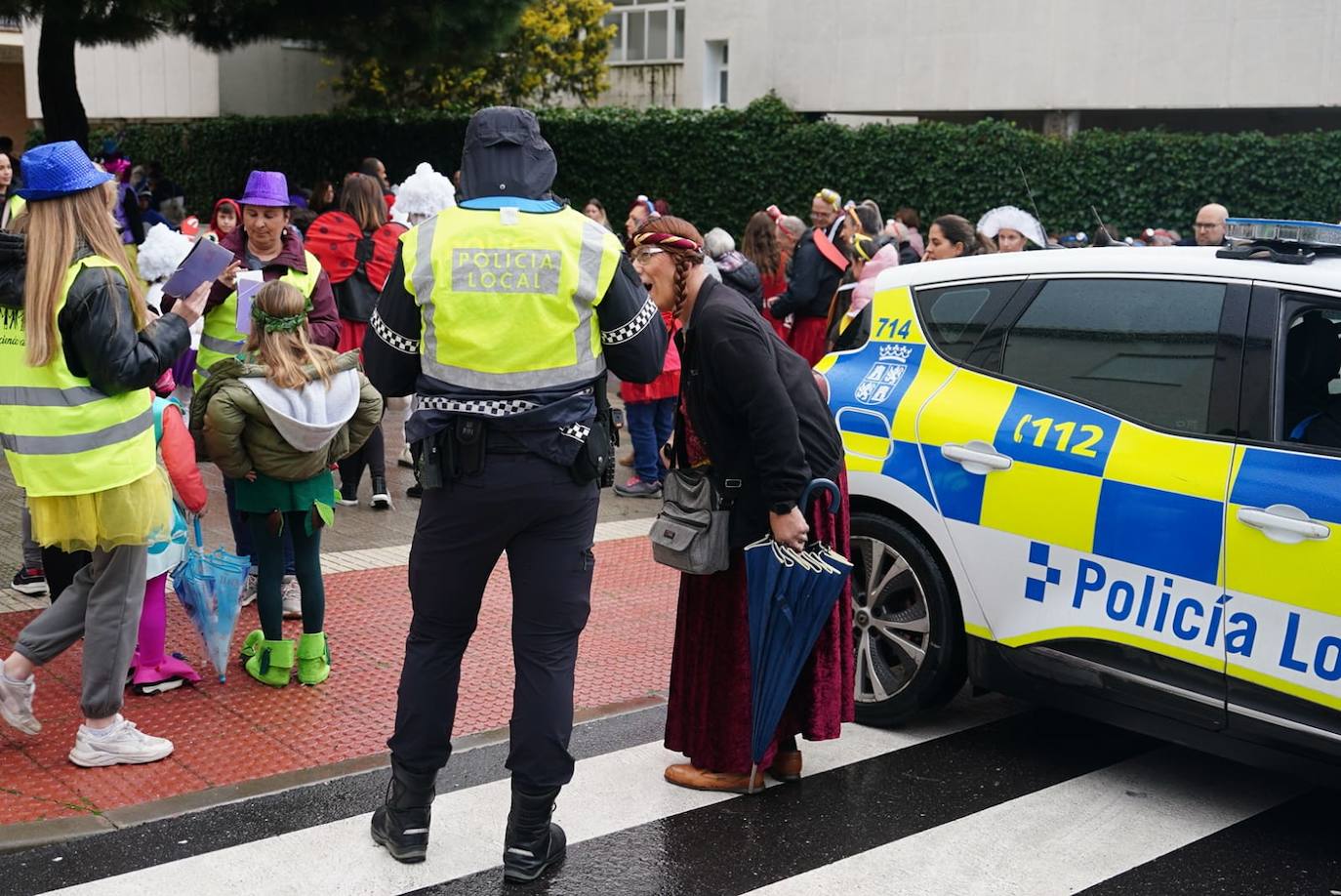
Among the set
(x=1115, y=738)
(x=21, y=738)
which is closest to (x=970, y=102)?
(x=1115, y=738)

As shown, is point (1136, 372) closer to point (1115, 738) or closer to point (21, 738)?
point (1115, 738)

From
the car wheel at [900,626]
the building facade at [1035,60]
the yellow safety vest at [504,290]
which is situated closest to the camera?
Result: the yellow safety vest at [504,290]

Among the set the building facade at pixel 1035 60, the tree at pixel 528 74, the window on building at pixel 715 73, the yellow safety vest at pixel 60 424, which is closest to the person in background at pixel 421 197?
the yellow safety vest at pixel 60 424

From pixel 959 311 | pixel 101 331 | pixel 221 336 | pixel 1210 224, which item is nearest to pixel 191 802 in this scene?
pixel 101 331

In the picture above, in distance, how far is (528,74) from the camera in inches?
1006

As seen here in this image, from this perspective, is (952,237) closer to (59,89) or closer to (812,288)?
(812,288)

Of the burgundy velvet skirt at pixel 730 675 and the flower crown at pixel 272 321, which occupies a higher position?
the flower crown at pixel 272 321

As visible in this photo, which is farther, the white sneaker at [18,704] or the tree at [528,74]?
the tree at [528,74]

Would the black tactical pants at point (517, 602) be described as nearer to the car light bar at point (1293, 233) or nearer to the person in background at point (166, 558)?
the person in background at point (166, 558)

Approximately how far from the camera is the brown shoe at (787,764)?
184 inches

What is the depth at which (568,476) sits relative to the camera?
3.83m

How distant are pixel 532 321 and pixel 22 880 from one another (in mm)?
2010

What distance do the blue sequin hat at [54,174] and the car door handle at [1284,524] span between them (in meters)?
3.54

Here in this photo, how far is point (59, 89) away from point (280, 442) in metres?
14.9
